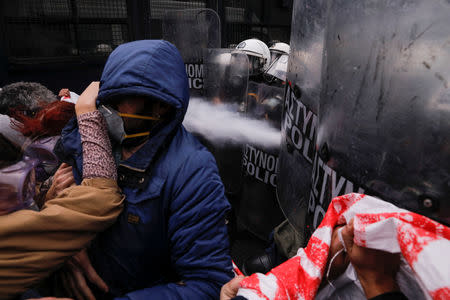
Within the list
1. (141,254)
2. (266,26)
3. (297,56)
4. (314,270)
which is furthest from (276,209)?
(266,26)

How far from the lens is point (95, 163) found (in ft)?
3.82

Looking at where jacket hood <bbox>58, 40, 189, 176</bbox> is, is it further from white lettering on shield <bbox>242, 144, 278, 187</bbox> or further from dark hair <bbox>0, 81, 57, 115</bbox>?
white lettering on shield <bbox>242, 144, 278, 187</bbox>

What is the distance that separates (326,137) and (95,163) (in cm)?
88

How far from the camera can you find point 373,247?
699 mm

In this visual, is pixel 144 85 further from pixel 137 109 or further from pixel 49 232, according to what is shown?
pixel 49 232

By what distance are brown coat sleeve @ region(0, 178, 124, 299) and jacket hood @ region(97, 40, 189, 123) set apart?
1.28 feet

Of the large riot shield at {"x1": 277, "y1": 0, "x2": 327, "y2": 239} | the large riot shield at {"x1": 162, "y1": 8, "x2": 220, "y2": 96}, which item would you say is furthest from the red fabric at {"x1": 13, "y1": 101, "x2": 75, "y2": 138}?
the large riot shield at {"x1": 162, "y1": 8, "x2": 220, "y2": 96}

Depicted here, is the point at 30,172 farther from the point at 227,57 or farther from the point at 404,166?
the point at 227,57

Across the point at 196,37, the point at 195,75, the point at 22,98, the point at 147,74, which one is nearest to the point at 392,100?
the point at 147,74

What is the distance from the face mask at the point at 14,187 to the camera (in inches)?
34.6

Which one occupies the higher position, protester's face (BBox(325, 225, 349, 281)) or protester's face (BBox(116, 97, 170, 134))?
protester's face (BBox(116, 97, 170, 134))

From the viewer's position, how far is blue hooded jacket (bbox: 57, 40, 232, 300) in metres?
1.21

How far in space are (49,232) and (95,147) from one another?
383 millimetres

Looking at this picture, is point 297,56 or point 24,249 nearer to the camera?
point 24,249
